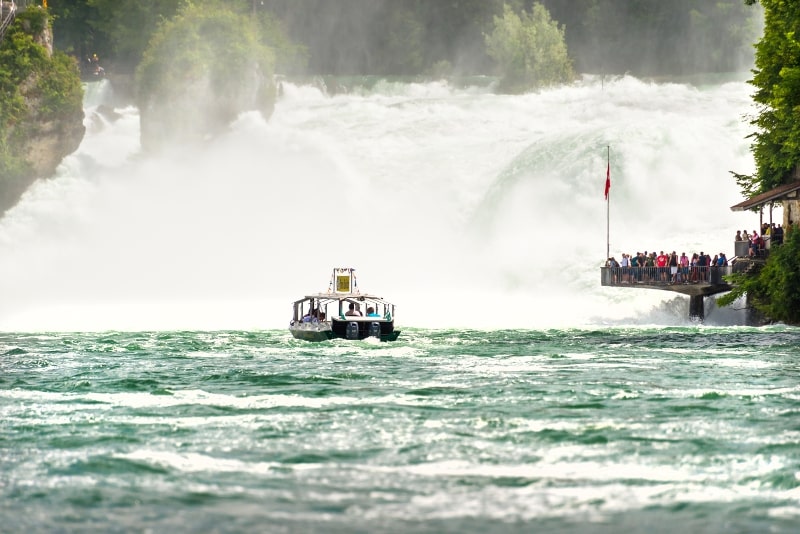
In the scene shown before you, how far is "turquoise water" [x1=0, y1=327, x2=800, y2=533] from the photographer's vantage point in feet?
61.4

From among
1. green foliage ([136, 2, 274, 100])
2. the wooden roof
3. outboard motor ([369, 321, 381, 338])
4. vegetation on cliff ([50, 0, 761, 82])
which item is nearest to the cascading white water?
green foliage ([136, 2, 274, 100])

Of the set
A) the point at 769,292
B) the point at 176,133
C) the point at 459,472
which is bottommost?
the point at 459,472

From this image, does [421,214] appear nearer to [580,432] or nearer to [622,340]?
[622,340]

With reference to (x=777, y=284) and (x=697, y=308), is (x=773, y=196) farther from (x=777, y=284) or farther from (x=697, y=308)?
(x=777, y=284)

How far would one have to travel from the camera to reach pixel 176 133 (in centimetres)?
9075

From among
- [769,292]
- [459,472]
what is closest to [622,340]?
[769,292]

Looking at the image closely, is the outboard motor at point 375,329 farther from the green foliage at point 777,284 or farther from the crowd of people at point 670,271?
the green foliage at point 777,284

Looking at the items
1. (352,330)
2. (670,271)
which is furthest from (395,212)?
(352,330)

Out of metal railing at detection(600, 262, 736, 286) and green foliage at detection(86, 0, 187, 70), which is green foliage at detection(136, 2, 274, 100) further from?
metal railing at detection(600, 262, 736, 286)

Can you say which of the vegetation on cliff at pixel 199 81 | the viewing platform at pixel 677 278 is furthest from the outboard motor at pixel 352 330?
the vegetation on cliff at pixel 199 81

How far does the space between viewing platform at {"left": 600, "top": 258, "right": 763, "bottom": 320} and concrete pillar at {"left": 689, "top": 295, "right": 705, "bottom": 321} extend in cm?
43

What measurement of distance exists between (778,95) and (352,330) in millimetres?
14416

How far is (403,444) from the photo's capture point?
2327 cm

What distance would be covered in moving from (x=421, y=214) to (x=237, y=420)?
50582mm
